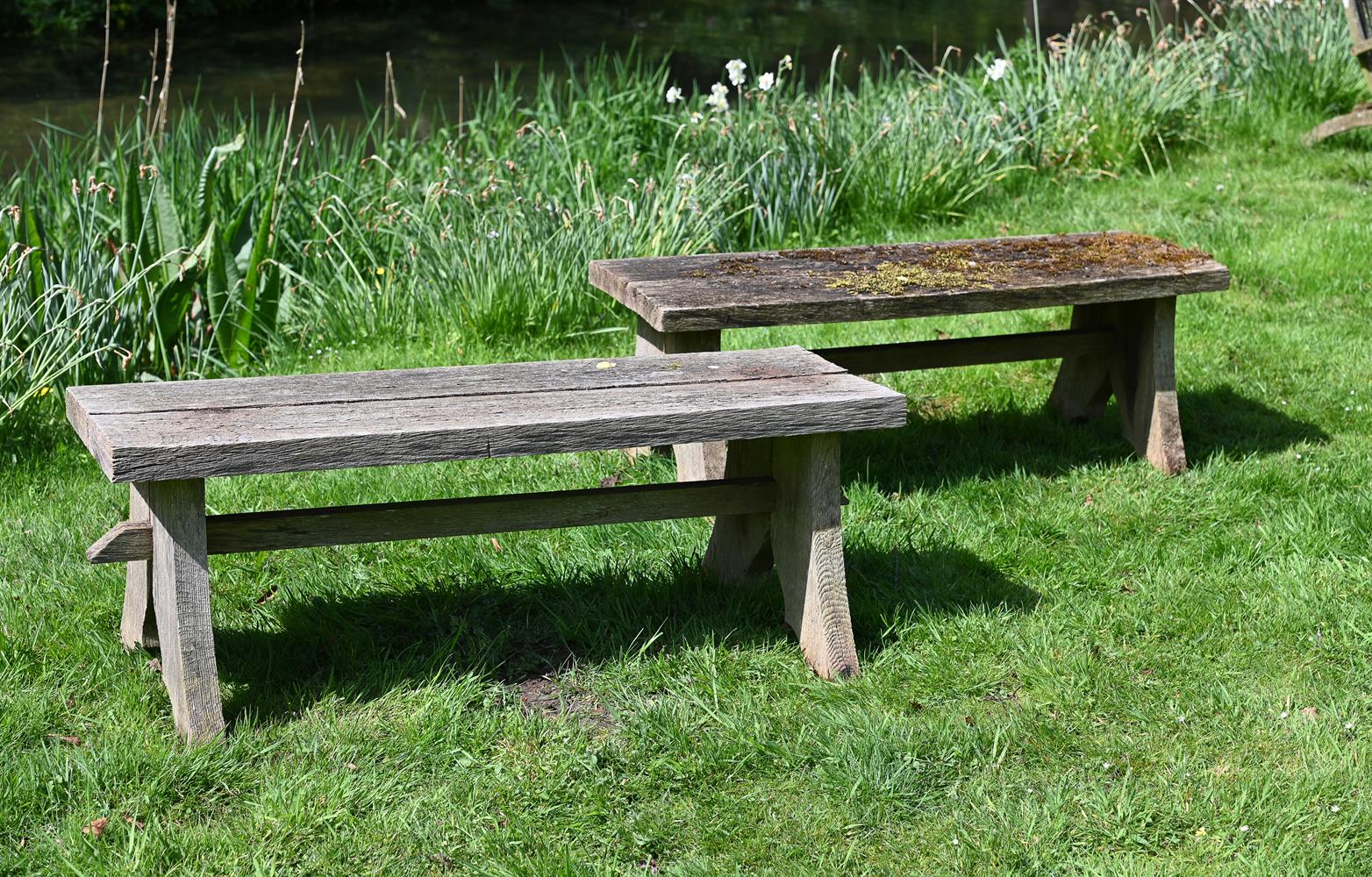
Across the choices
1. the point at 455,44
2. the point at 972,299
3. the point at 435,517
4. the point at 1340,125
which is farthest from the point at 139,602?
the point at 455,44

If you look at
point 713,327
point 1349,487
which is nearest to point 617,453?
point 713,327

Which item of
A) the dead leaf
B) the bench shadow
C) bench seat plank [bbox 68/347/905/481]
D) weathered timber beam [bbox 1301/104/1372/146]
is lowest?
the bench shadow

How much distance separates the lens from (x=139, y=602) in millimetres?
2982

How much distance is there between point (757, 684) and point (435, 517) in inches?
31.0

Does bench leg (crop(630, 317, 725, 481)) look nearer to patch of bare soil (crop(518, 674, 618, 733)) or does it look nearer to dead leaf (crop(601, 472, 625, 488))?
dead leaf (crop(601, 472, 625, 488))

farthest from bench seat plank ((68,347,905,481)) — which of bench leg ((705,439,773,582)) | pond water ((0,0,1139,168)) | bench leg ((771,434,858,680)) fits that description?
pond water ((0,0,1139,168))

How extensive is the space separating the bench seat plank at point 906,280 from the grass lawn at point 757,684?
564 millimetres

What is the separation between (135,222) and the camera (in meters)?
4.92

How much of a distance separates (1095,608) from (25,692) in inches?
94.8

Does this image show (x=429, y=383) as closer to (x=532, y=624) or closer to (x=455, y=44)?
(x=532, y=624)

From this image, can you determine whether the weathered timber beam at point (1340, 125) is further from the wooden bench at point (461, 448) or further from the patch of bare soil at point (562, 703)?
the patch of bare soil at point (562, 703)

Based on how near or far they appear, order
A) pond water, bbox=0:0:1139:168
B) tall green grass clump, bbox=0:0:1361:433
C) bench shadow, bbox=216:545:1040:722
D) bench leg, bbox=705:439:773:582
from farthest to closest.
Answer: pond water, bbox=0:0:1139:168
tall green grass clump, bbox=0:0:1361:433
bench leg, bbox=705:439:773:582
bench shadow, bbox=216:545:1040:722

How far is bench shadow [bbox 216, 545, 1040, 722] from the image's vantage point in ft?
9.78

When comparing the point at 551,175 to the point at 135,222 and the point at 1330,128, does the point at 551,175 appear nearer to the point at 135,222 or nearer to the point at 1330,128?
the point at 135,222
